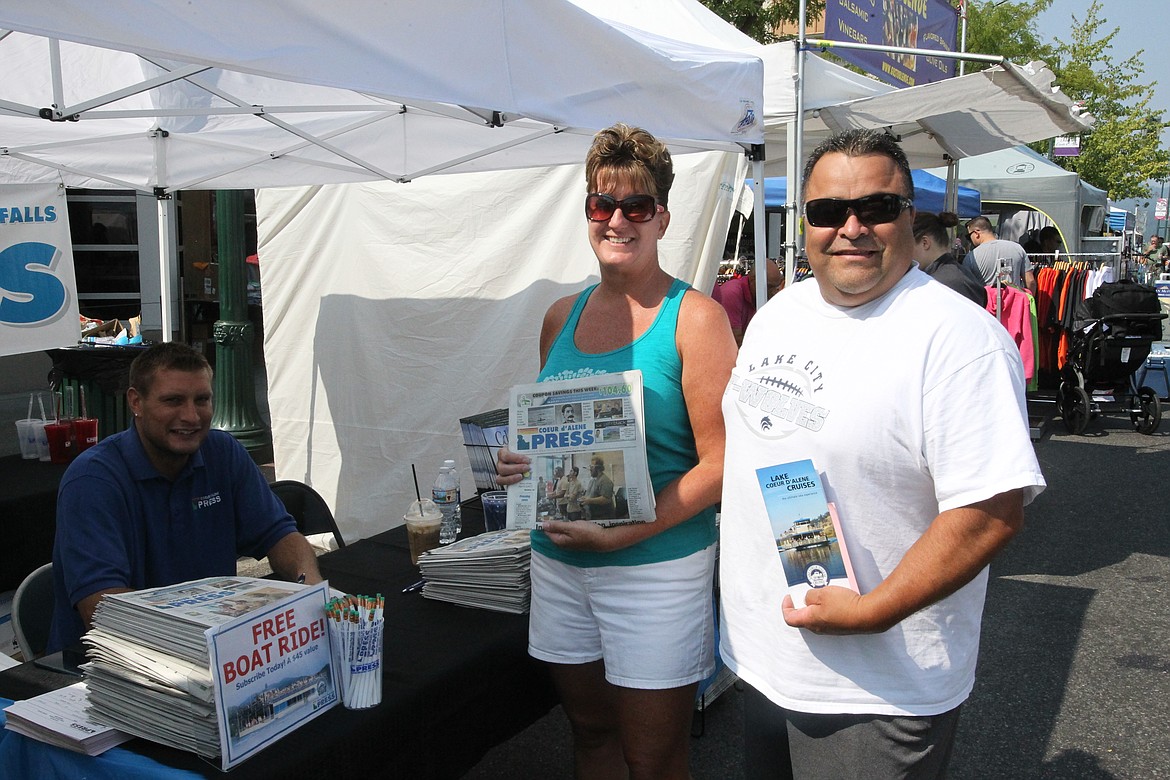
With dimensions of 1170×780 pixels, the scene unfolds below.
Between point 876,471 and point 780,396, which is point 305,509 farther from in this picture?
point 876,471

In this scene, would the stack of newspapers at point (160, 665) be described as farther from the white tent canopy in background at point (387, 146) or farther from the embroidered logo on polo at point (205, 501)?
the white tent canopy in background at point (387, 146)

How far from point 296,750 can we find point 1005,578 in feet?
15.1

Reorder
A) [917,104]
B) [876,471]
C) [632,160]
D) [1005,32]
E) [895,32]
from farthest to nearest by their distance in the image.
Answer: [1005,32]
[895,32]
[917,104]
[632,160]
[876,471]

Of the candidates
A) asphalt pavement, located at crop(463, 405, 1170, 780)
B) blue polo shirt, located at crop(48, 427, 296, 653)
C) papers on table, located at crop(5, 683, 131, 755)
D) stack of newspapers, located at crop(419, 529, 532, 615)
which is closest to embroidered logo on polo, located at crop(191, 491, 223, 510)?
blue polo shirt, located at crop(48, 427, 296, 653)

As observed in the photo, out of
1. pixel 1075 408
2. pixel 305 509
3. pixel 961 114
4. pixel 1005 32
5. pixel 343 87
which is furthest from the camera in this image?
pixel 1005 32

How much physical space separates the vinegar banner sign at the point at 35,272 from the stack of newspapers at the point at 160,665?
372 cm

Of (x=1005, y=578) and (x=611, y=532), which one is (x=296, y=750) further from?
(x=1005, y=578)

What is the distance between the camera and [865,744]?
4.63ft

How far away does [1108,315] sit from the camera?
8.41m

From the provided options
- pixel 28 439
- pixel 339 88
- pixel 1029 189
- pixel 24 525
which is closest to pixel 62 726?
pixel 339 88

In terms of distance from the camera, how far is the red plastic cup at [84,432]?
4.69 metres

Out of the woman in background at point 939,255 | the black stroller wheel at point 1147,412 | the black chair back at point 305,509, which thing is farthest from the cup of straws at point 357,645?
the black stroller wheel at point 1147,412

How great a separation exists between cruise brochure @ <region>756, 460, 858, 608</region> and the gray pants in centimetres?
23

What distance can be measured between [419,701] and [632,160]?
51.0 inches
